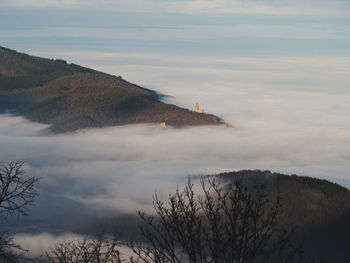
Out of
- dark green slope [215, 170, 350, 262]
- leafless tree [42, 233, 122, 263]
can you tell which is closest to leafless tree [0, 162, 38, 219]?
leafless tree [42, 233, 122, 263]

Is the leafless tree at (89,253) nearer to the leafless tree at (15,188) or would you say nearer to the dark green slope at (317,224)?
the leafless tree at (15,188)

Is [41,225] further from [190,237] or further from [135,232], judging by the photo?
[190,237]

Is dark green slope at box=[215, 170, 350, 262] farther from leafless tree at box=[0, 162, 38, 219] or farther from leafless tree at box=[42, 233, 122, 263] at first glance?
leafless tree at box=[0, 162, 38, 219]

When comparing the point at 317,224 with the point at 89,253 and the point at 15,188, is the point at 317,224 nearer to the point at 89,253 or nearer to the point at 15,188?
the point at 89,253

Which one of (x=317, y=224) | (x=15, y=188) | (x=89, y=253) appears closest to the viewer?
(x=15, y=188)

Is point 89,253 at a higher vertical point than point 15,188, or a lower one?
lower

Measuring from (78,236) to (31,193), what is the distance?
162918mm

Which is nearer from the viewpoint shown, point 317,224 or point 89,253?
point 89,253

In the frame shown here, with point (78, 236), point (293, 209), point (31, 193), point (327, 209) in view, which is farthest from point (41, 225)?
point (31, 193)

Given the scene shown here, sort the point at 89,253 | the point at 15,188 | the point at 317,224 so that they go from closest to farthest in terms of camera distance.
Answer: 1. the point at 15,188
2. the point at 89,253
3. the point at 317,224

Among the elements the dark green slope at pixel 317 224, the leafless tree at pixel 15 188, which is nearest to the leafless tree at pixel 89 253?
the leafless tree at pixel 15 188

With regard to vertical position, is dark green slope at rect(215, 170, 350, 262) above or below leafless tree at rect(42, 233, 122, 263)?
above

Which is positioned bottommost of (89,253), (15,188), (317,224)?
(89,253)

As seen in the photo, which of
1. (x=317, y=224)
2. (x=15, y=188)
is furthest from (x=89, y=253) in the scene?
(x=317, y=224)
